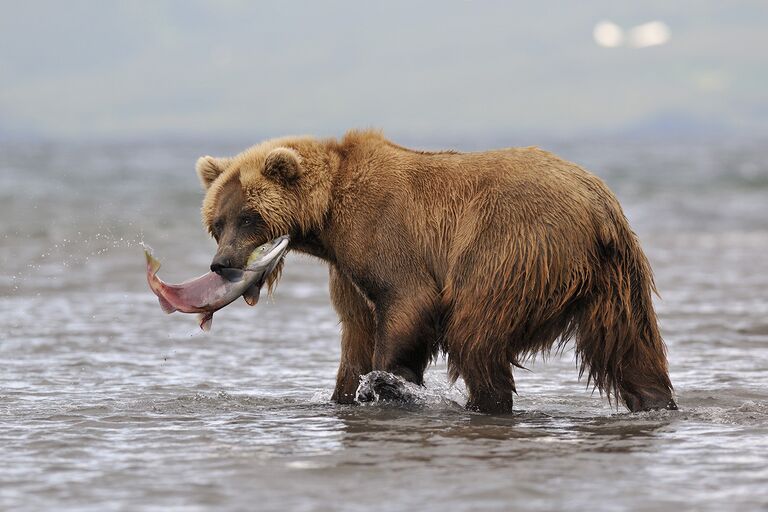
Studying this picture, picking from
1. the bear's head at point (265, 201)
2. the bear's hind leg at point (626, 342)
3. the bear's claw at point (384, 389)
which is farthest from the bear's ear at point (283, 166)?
the bear's hind leg at point (626, 342)

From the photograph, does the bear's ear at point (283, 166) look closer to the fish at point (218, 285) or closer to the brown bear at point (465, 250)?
the brown bear at point (465, 250)

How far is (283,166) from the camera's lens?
6.09 metres

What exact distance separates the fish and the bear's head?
5 centimetres

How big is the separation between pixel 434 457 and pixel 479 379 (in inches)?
37.1

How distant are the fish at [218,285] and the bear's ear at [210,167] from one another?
59cm

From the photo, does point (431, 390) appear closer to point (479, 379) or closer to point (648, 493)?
point (479, 379)

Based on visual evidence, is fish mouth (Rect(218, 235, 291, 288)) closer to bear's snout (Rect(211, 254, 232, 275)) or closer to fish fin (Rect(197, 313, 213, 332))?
bear's snout (Rect(211, 254, 232, 275))

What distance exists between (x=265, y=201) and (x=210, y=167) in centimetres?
53

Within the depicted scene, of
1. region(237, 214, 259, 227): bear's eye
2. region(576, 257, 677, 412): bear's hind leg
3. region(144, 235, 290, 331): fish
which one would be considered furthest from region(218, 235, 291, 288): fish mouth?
region(576, 257, 677, 412): bear's hind leg

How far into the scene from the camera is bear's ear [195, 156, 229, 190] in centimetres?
646

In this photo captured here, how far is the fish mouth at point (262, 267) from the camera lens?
19.8ft

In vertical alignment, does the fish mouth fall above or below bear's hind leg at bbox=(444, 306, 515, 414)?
above

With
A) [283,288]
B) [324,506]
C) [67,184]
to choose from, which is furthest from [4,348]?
[67,184]

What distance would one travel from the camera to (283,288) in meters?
12.5
